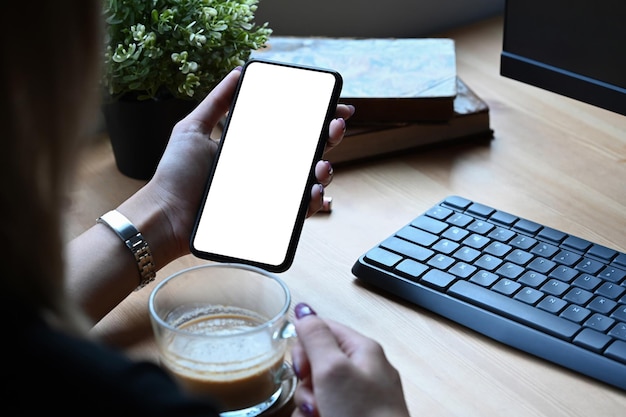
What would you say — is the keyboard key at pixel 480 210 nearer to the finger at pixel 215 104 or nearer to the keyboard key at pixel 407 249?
the keyboard key at pixel 407 249

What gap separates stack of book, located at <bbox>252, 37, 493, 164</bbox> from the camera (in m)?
1.09

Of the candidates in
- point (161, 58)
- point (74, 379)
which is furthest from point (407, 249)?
point (74, 379)

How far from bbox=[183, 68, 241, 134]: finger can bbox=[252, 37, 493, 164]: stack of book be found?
172 millimetres

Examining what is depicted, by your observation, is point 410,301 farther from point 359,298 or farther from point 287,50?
point 287,50

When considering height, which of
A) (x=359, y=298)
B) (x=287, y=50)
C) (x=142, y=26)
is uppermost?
(x=142, y=26)

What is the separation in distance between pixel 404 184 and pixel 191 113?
260 mm

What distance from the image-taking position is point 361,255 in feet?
2.91

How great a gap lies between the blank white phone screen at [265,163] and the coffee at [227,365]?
0.19m

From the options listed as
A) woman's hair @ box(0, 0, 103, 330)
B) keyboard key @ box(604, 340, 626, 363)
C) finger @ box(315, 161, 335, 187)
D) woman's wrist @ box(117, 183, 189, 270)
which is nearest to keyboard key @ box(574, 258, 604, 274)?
keyboard key @ box(604, 340, 626, 363)

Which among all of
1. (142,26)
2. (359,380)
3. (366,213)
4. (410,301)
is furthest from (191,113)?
(359,380)

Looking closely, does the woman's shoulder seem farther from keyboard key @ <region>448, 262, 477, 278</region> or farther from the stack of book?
the stack of book

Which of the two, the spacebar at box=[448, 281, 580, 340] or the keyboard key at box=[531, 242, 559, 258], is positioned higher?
the keyboard key at box=[531, 242, 559, 258]

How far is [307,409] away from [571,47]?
0.51 meters

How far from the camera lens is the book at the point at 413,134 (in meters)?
1.08
